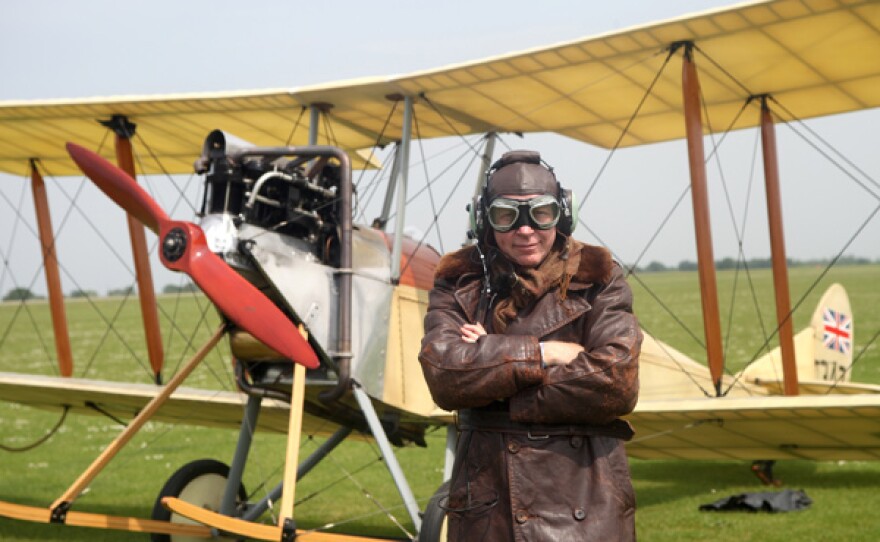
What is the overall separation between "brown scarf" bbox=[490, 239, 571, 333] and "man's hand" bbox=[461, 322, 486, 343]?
48mm

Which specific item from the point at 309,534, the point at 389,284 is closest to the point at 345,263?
the point at 389,284

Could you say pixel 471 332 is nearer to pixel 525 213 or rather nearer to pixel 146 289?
pixel 525 213

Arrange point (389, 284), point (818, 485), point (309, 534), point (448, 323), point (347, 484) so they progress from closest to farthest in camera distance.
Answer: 1. point (448, 323)
2. point (309, 534)
3. point (389, 284)
4. point (818, 485)
5. point (347, 484)

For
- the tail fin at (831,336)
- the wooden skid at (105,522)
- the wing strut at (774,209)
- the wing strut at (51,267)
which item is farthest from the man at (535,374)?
the tail fin at (831,336)

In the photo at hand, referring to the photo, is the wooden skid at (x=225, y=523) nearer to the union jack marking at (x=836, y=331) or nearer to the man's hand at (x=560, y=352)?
the man's hand at (x=560, y=352)

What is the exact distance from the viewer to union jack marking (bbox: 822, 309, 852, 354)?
11.1 metres

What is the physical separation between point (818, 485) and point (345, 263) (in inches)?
186

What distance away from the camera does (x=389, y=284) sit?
6.01 meters

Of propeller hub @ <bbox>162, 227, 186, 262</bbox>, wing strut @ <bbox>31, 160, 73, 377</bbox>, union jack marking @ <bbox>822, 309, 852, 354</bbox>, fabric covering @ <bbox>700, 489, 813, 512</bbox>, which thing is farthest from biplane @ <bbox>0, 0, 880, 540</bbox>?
union jack marking @ <bbox>822, 309, 852, 354</bbox>

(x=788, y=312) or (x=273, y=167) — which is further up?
(x=273, y=167)

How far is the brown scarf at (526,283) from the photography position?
219cm

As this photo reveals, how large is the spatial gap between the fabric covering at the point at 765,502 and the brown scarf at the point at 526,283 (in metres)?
5.30

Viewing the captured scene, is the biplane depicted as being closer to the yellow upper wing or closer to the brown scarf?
the yellow upper wing

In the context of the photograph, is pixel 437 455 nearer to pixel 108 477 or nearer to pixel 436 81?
pixel 108 477
